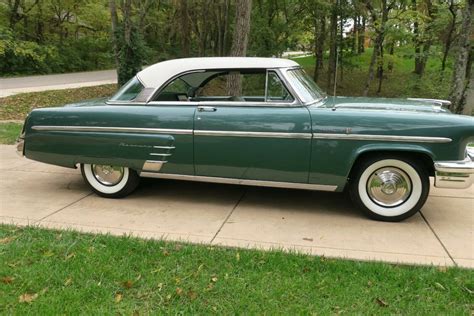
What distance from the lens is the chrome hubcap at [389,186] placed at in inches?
178

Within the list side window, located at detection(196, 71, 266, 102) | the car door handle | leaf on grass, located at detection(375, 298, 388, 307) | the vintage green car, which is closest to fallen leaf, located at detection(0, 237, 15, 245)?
the vintage green car

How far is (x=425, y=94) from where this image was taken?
13.6 metres

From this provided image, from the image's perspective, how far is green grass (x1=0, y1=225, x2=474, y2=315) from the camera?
3045mm

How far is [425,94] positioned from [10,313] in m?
13.1

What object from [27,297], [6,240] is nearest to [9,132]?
[6,240]

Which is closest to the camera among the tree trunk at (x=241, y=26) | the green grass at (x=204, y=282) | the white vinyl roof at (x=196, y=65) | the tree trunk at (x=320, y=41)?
the green grass at (x=204, y=282)

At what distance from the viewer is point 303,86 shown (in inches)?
193

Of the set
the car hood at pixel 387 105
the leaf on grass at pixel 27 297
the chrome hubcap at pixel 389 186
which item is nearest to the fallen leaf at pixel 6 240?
the leaf on grass at pixel 27 297

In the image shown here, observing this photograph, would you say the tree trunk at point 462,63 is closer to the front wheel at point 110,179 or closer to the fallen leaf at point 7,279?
the front wheel at point 110,179

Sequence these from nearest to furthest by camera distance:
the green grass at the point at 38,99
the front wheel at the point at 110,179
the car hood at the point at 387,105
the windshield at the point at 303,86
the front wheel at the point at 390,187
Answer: the front wheel at the point at 390,187
the car hood at the point at 387,105
the windshield at the point at 303,86
the front wheel at the point at 110,179
the green grass at the point at 38,99

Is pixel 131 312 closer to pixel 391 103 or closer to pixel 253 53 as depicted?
pixel 391 103

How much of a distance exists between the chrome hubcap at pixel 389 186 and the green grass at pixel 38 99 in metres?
9.92

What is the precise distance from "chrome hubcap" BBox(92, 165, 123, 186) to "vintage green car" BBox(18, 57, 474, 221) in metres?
0.01

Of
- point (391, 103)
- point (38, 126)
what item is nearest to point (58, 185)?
point (38, 126)
